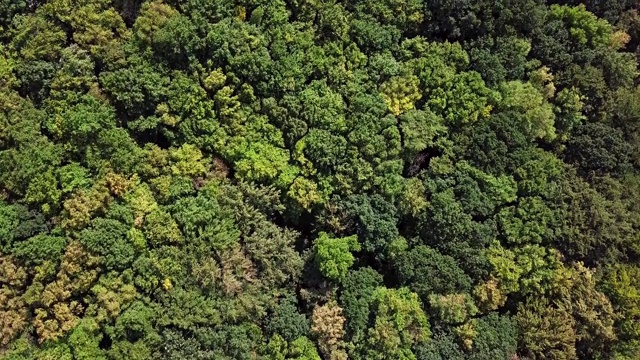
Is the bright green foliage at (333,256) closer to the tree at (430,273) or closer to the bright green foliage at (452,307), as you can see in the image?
the tree at (430,273)

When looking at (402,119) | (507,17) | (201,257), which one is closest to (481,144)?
(402,119)

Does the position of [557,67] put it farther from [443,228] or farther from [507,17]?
[443,228]

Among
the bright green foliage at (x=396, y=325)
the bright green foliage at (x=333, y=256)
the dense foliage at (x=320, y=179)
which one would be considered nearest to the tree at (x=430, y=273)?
the dense foliage at (x=320, y=179)

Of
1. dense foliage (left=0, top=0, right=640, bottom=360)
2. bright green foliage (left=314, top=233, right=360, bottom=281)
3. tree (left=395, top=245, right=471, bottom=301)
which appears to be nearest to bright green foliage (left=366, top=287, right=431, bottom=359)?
dense foliage (left=0, top=0, right=640, bottom=360)

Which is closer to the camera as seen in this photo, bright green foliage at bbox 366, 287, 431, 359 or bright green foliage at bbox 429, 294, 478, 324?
bright green foliage at bbox 366, 287, 431, 359

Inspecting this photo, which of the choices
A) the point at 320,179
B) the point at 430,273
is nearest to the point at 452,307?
the point at 430,273

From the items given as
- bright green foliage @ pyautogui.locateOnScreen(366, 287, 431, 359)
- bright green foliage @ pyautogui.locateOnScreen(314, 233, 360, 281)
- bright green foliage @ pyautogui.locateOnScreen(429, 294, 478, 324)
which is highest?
bright green foliage @ pyautogui.locateOnScreen(314, 233, 360, 281)

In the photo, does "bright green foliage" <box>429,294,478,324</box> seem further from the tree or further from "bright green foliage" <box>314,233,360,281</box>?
"bright green foliage" <box>314,233,360,281</box>
